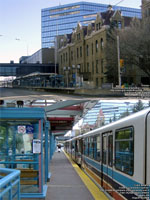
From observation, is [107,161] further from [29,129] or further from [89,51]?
[89,51]

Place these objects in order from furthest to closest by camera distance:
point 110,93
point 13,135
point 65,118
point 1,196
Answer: point 110,93 → point 65,118 → point 13,135 → point 1,196

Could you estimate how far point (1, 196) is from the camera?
4.43 m

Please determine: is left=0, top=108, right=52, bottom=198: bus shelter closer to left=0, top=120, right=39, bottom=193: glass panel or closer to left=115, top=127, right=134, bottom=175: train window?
left=0, top=120, right=39, bottom=193: glass panel

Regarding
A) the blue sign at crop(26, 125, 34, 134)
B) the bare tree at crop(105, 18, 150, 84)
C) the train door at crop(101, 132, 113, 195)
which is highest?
the bare tree at crop(105, 18, 150, 84)

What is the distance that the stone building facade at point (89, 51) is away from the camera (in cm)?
4709

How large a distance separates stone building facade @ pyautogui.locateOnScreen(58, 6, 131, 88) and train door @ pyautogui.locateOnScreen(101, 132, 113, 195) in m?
31.0

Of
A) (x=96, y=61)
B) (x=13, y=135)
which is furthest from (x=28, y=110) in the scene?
(x=96, y=61)

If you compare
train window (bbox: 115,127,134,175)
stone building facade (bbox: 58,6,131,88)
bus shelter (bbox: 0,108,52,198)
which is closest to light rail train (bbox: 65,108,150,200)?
train window (bbox: 115,127,134,175)

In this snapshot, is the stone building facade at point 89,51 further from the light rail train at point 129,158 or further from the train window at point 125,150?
the train window at point 125,150

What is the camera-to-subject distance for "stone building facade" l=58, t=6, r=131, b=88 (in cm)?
4709

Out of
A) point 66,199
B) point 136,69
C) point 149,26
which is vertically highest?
point 149,26

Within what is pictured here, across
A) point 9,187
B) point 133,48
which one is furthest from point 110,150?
point 133,48

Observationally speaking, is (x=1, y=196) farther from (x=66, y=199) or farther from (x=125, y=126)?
(x=66, y=199)

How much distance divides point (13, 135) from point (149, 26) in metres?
32.8
